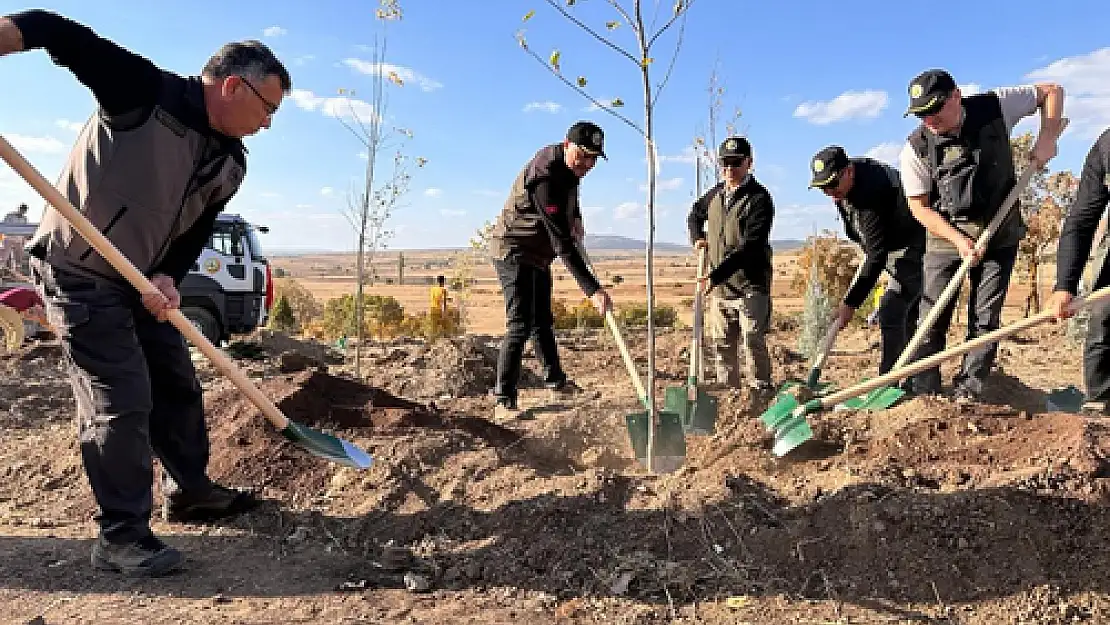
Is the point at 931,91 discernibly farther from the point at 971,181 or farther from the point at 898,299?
the point at 898,299

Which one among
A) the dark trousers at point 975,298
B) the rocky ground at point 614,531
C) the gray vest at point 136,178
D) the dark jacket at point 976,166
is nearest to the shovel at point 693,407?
the rocky ground at point 614,531

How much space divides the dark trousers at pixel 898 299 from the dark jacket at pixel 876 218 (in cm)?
7

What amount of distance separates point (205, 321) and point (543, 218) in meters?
7.39

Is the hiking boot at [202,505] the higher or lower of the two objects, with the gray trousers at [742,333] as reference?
lower

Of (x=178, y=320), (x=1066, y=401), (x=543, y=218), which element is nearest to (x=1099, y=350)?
(x=1066, y=401)

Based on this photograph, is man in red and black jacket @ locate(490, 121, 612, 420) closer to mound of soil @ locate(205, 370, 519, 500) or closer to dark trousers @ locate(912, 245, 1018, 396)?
mound of soil @ locate(205, 370, 519, 500)

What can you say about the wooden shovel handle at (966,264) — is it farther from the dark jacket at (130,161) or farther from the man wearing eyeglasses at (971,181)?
the dark jacket at (130,161)

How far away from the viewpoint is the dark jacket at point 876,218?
14.8ft

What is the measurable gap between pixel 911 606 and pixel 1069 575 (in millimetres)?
542

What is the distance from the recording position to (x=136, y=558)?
2.57 meters

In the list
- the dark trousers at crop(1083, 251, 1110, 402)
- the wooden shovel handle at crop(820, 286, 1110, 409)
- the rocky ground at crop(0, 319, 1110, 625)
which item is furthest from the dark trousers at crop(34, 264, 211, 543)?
the dark trousers at crop(1083, 251, 1110, 402)

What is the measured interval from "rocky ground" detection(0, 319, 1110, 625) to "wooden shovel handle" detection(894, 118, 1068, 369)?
394 mm

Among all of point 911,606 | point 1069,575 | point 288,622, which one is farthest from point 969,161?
point 288,622

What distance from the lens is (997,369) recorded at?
19.5ft
